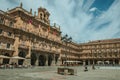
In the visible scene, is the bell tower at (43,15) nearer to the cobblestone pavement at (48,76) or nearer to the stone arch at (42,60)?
the stone arch at (42,60)

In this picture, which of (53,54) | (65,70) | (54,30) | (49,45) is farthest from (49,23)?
(65,70)

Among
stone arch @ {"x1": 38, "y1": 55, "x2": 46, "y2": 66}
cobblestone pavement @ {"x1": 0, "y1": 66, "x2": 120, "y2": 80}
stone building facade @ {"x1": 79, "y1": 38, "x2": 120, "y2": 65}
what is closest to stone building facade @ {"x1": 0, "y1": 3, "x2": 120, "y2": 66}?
stone arch @ {"x1": 38, "y1": 55, "x2": 46, "y2": 66}

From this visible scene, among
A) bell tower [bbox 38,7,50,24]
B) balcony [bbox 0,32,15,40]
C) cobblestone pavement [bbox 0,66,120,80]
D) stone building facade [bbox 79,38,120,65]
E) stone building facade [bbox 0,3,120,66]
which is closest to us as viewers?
cobblestone pavement [bbox 0,66,120,80]

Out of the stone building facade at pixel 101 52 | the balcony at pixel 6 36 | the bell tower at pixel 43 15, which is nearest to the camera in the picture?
the balcony at pixel 6 36

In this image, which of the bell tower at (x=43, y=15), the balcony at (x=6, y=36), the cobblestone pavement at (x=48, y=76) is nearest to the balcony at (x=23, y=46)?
the balcony at (x=6, y=36)

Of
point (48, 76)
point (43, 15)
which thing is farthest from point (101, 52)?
point (48, 76)

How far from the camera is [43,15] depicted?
5369cm

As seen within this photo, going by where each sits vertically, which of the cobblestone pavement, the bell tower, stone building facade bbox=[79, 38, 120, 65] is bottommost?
the cobblestone pavement

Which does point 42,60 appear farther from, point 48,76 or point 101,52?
point 101,52

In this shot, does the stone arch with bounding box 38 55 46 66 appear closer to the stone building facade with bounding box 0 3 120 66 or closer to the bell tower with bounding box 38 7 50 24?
the stone building facade with bounding box 0 3 120 66

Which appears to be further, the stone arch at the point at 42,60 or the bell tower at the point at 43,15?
the bell tower at the point at 43,15

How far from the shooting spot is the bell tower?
2074 inches

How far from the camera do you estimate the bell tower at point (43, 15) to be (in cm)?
5267

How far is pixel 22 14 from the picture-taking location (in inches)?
→ 1645
